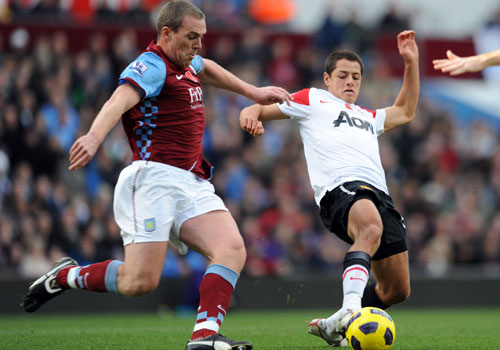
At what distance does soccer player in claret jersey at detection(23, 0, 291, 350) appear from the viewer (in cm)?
606

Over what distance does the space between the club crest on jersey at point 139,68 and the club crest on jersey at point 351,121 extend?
2021 millimetres

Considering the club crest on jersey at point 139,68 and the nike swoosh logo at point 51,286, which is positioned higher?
the club crest on jersey at point 139,68

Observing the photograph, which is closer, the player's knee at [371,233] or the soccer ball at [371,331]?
the soccer ball at [371,331]

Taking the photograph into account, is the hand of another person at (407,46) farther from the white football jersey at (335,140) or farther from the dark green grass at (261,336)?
the dark green grass at (261,336)

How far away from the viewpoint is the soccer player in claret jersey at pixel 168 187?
19.9 ft

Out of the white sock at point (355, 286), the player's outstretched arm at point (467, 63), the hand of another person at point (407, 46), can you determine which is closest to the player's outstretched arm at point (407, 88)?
the hand of another person at point (407, 46)

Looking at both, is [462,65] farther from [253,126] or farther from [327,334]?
[327,334]

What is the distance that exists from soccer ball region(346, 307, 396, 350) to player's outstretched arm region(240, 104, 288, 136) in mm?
1713

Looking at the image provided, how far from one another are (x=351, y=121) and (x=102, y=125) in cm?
264

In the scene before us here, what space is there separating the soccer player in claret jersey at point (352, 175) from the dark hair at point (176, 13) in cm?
104

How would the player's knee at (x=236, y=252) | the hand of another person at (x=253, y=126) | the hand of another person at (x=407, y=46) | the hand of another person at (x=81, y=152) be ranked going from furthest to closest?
the hand of another person at (x=407, y=46)
the hand of another person at (x=253, y=126)
the player's knee at (x=236, y=252)
the hand of another person at (x=81, y=152)

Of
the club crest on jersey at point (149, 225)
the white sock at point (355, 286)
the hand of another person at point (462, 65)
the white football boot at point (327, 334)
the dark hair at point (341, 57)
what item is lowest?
the white football boot at point (327, 334)

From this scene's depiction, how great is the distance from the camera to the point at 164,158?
6.34 metres

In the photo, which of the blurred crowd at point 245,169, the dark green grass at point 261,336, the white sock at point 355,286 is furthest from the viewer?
the blurred crowd at point 245,169
